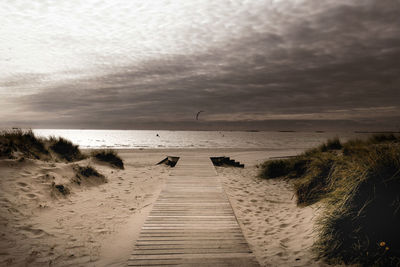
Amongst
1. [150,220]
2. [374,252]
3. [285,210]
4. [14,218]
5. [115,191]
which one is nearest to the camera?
[374,252]

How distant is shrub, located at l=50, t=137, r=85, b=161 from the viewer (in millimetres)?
12712

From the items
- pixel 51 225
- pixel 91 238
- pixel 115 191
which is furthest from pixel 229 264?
pixel 115 191

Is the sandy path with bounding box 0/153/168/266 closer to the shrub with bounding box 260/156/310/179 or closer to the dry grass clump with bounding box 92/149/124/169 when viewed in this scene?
the dry grass clump with bounding box 92/149/124/169

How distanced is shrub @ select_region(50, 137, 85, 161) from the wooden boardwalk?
8.15 metres

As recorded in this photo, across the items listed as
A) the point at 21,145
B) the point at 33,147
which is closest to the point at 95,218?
the point at 21,145

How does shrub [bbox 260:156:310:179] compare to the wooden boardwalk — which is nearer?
the wooden boardwalk

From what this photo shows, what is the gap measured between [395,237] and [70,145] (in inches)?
568

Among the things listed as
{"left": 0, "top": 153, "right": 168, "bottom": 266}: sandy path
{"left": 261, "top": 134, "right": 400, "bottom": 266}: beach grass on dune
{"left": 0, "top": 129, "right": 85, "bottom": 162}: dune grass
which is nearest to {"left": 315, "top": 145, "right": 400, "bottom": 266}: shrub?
{"left": 261, "top": 134, "right": 400, "bottom": 266}: beach grass on dune

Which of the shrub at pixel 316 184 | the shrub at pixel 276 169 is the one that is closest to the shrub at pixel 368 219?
the shrub at pixel 316 184

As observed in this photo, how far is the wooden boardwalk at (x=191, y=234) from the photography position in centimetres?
376

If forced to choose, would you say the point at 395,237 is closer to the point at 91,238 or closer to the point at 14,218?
the point at 91,238

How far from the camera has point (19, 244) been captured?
4.83m

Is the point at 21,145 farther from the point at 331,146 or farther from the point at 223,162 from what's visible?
the point at 331,146

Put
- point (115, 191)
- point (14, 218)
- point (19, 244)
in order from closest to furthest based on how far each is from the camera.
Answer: point (19, 244) → point (14, 218) → point (115, 191)
